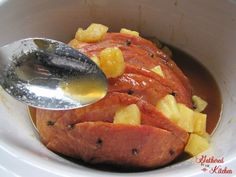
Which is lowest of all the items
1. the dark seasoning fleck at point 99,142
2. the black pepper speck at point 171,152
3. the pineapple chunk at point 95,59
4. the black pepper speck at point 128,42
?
the black pepper speck at point 171,152

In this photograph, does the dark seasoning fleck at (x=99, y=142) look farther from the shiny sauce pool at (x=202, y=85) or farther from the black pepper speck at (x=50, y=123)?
the shiny sauce pool at (x=202, y=85)

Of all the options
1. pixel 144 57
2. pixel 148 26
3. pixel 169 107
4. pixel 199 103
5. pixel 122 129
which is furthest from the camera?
pixel 148 26

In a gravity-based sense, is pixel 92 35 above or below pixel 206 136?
above

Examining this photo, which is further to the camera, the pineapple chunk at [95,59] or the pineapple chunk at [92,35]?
the pineapple chunk at [92,35]

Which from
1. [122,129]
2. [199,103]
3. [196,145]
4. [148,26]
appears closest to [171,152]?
[196,145]

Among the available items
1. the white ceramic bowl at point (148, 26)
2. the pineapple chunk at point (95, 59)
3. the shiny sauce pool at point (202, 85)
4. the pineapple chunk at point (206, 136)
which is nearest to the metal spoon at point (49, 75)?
the pineapple chunk at point (95, 59)

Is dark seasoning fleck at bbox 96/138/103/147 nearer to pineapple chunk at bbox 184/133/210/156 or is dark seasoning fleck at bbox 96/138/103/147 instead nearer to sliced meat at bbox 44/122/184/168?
sliced meat at bbox 44/122/184/168

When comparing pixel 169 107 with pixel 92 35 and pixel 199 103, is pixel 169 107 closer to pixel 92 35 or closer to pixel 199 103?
pixel 199 103

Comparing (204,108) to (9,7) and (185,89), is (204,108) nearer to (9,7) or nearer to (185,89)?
(185,89)
